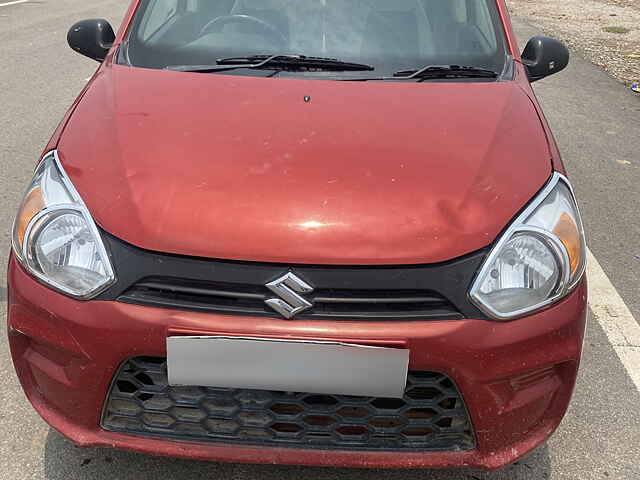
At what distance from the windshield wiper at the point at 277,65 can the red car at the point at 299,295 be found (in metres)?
0.53

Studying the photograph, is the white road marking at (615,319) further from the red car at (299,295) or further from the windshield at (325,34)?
the windshield at (325,34)

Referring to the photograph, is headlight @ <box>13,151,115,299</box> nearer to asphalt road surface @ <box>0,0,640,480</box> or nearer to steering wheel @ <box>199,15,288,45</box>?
asphalt road surface @ <box>0,0,640,480</box>

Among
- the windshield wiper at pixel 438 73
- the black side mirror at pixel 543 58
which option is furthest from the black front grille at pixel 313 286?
the black side mirror at pixel 543 58

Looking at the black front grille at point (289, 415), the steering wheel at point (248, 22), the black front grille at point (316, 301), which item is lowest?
the black front grille at point (289, 415)

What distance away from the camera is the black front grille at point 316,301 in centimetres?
192

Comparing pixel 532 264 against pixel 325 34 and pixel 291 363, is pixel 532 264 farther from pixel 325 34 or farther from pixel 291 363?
pixel 325 34

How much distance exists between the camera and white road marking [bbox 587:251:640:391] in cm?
313

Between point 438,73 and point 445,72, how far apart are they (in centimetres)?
3

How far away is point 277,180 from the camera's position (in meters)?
2.13

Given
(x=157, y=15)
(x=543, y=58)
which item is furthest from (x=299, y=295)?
(x=543, y=58)

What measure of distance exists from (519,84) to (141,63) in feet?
4.50

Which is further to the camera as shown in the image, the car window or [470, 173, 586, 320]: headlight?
the car window

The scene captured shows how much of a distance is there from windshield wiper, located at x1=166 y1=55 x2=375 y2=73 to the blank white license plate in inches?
50.3

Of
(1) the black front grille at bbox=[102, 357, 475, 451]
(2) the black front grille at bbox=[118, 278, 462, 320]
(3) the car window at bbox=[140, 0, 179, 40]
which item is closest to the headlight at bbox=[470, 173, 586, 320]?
(2) the black front grille at bbox=[118, 278, 462, 320]
